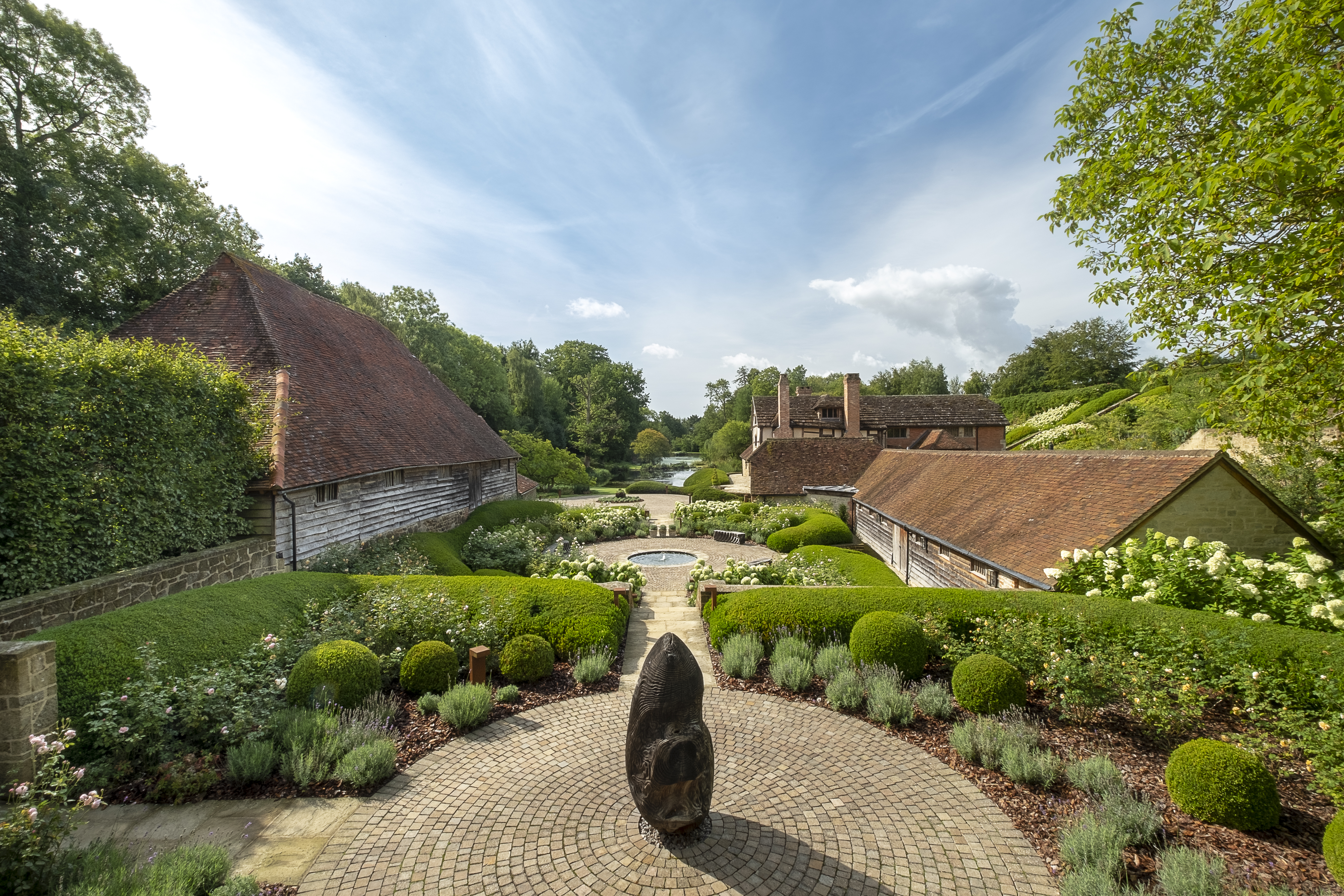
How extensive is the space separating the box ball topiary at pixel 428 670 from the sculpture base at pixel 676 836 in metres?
4.25

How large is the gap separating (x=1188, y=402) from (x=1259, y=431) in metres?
21.1

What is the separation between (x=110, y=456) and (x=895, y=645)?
12.5 m

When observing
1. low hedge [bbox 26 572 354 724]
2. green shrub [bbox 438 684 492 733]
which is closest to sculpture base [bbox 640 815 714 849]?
green shrub [bbox 438 684 492 733]

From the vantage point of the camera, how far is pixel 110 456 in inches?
318

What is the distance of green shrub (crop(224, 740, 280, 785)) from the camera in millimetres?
5699

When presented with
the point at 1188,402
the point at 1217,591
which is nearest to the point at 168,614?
the point at 1217,591

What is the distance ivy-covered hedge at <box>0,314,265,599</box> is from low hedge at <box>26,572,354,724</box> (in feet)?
3.81

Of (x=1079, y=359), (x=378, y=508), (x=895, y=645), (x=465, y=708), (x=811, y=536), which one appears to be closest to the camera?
(x=465, y=708)

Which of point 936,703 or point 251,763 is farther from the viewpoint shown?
point 936,703

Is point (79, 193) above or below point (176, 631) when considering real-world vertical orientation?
above

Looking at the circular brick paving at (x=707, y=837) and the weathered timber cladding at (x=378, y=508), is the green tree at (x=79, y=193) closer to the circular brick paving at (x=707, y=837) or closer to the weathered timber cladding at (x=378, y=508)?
the weathered timber cladding at (x=378, y=508)

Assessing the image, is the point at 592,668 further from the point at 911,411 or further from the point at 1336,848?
the point at 911,411

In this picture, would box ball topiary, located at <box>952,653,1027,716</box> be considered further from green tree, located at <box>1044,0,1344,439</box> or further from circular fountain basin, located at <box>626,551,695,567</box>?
circular fountain basin, located at <box>626,551,695,567</box>

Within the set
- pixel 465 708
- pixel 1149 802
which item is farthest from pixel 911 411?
pixel 465 708
